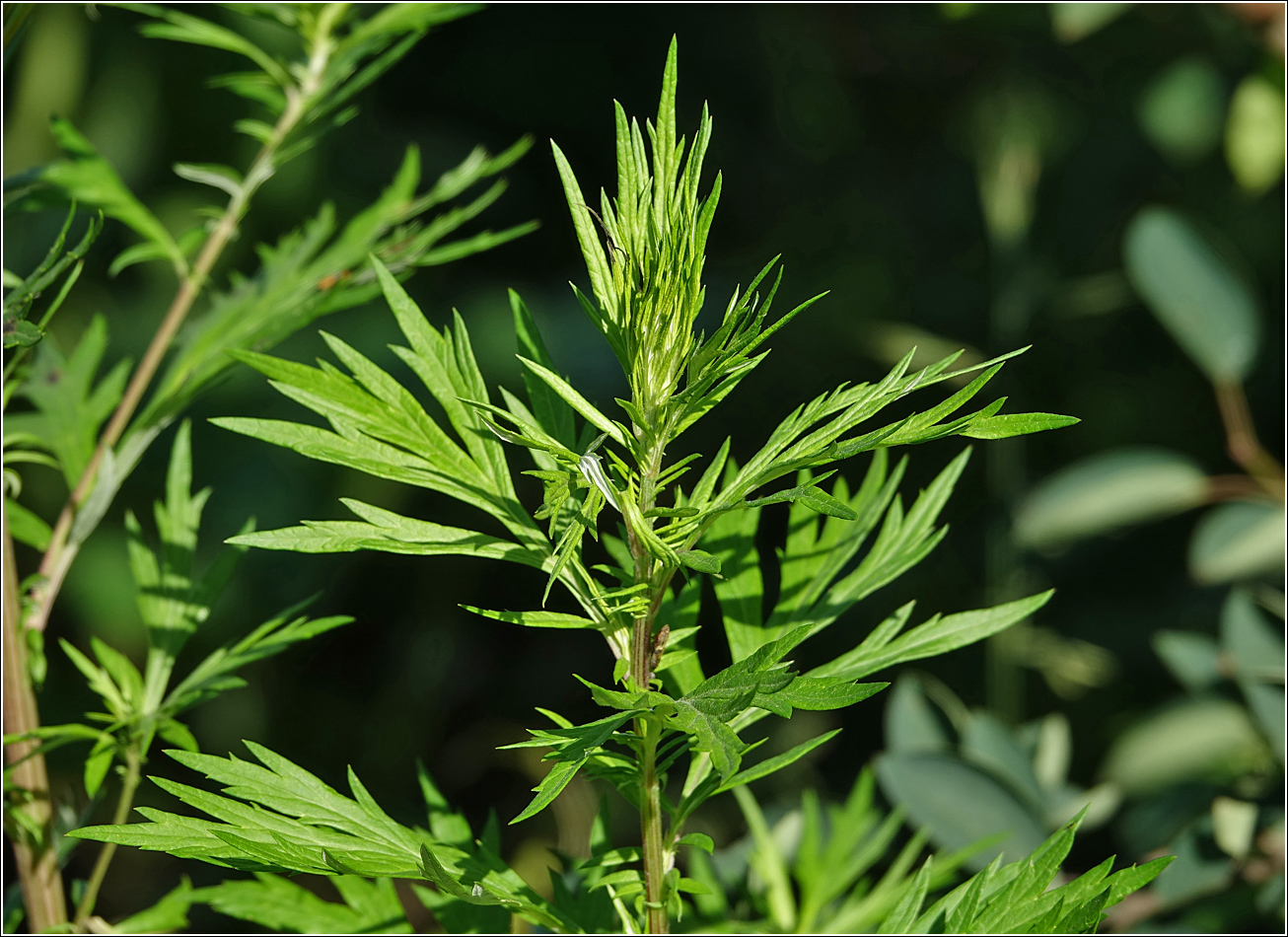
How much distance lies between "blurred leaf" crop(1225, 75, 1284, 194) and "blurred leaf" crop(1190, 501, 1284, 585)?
189mm

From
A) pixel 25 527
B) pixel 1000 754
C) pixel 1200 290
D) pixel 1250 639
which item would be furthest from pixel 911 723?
pixel 25 527

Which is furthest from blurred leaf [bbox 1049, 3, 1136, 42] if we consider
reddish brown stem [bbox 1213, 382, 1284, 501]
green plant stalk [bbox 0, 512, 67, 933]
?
green plant stalk [bbox 0, 512, 67, 933]

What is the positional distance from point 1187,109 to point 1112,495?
239 millimetres

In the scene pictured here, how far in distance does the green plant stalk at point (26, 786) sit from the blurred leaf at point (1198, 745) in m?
0.48

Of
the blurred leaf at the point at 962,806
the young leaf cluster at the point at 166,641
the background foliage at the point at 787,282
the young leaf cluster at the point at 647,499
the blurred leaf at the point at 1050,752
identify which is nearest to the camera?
the young leaf cluster at the point at 647,499

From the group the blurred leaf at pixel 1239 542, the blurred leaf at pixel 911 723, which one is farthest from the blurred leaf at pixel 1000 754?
the blurred leaf at pixel 1239 542

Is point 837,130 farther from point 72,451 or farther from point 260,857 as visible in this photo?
point 260,857

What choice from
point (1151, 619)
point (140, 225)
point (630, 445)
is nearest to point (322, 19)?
point (140, 225)

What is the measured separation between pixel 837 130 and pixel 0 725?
0.76m

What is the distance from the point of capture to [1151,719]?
1.73 feet

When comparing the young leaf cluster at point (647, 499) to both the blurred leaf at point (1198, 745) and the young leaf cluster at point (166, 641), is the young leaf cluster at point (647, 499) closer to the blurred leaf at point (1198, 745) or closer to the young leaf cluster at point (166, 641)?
the young leaf cluster at point (166, 641)

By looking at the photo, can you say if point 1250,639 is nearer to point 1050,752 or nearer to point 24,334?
point 1050,752

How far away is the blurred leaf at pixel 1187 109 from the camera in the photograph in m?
0.62

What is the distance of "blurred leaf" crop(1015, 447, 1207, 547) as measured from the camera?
58cm
